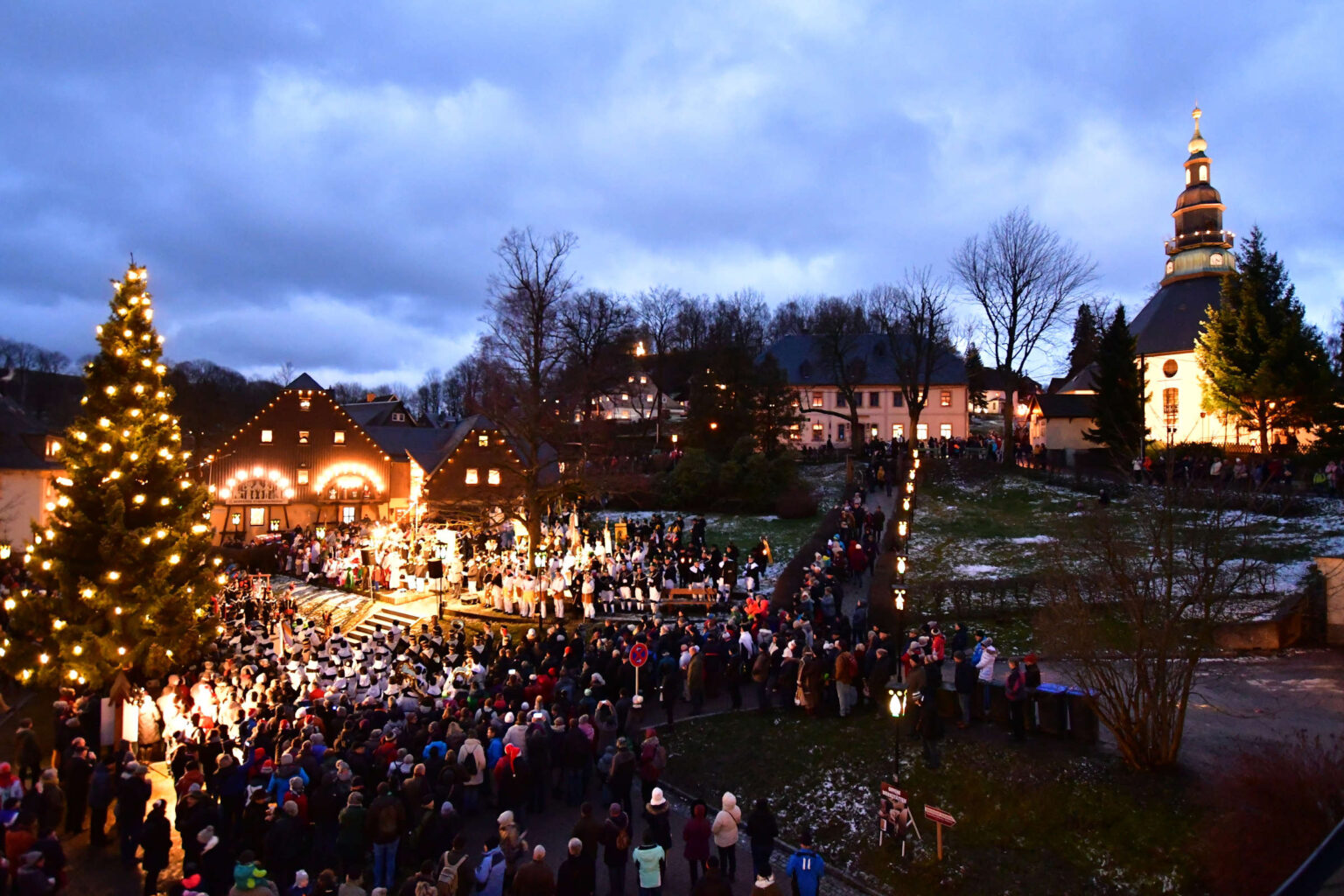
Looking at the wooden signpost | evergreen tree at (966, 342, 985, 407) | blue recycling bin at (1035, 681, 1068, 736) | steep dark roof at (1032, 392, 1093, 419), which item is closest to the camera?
the wooden signpost

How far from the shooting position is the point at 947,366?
211 feet

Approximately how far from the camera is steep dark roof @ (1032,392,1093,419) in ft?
149

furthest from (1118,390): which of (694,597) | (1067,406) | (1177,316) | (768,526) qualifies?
(694,597)

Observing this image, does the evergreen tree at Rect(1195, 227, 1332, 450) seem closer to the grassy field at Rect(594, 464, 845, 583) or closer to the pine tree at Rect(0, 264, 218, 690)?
the grassy field at Rect(594, 464, 845, 583)

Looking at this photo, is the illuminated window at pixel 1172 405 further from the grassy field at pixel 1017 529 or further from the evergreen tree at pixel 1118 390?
the grassy field at pixel 1017 529

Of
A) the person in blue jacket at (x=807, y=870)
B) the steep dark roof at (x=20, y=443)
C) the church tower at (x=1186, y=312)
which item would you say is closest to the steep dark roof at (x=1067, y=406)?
the church tower at (x=1186, y=312)

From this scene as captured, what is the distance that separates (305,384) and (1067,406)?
4167 cm

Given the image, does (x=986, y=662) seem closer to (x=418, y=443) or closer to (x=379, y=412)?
(x=418, y=443)

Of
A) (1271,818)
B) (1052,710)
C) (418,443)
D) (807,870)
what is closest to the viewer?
(1271,818)

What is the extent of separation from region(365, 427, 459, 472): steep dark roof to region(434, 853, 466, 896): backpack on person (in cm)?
3619

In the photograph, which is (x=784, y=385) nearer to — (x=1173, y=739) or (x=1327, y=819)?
(x=1173, y=739)

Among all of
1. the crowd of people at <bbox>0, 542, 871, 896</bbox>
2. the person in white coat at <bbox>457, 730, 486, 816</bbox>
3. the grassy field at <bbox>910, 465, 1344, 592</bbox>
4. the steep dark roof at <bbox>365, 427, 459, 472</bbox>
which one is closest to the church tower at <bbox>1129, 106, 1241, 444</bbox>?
the grassy field at <bbox>910, 465, 1344, 592</bbox>

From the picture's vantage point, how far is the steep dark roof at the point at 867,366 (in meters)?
64.0

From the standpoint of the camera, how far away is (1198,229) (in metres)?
50.0
